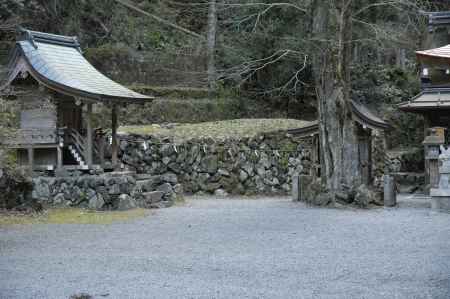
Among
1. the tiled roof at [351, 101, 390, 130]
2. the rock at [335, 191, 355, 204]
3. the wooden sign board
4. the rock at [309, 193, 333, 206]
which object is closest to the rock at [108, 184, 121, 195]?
the wooden sign board

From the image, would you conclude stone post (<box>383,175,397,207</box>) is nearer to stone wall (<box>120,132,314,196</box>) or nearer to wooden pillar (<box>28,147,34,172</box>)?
stone wall (<box>120,132,314,196</box>)

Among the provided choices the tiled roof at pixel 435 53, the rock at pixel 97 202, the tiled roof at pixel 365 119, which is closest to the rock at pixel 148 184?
the rock at pixel 97 202

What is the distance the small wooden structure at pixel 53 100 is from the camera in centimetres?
1482

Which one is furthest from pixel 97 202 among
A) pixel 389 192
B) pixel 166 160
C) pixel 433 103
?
pixel 433 103

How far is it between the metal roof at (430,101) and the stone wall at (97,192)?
7876 millimetres

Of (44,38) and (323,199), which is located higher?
(44,38)

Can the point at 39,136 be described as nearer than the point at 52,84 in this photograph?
No

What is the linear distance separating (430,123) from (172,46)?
12.7 meters

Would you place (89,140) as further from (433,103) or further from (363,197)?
(433,103)

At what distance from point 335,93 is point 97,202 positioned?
6.62m

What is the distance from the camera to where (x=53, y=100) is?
15.3 metres

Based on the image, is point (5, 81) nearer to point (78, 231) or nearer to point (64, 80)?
point (64, 80)

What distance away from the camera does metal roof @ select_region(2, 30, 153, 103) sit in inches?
576

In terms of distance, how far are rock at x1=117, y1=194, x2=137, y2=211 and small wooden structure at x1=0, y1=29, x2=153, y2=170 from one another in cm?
143
